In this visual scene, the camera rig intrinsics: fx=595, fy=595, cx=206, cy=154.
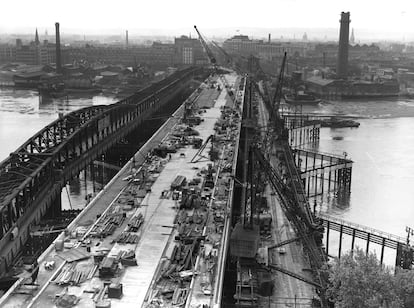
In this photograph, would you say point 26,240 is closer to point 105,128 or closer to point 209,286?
point 209,286

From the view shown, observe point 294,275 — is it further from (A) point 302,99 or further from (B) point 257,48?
(B) point 257,48

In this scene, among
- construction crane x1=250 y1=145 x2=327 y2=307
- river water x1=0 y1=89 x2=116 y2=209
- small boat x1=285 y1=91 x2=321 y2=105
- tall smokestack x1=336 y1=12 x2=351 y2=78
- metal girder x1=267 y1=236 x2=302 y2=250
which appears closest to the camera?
construction crane x1=250 y1=145 x2=327 y2=307

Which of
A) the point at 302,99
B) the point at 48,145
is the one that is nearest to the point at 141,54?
the point at 302,99

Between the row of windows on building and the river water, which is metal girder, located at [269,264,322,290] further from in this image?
the row of windows on building

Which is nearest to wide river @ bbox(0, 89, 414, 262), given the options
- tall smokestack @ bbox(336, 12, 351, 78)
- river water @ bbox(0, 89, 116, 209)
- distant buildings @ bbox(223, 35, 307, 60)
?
river water @ bbox(0, 89, 116, 209)

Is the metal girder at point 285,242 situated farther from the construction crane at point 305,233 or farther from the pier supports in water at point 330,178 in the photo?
the pier supports in water at point 330,178

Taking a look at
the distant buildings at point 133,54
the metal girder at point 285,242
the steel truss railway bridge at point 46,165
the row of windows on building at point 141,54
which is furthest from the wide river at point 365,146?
the row of windows on building at point 141,54
